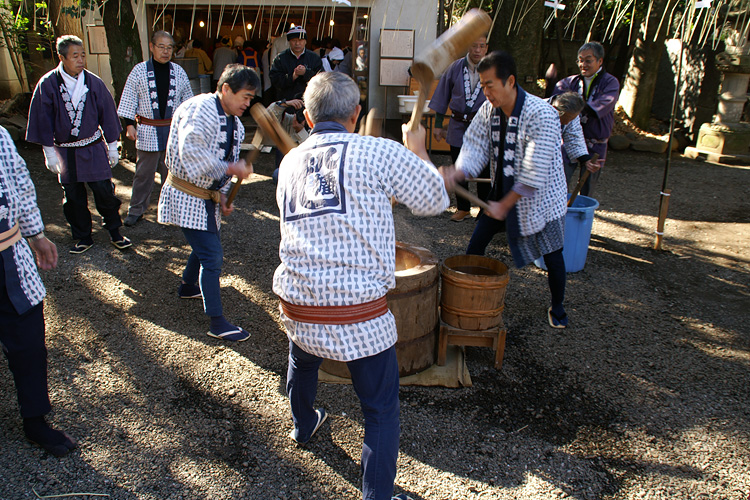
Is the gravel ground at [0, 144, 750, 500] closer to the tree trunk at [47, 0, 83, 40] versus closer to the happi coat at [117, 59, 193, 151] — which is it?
the happi coat at [117, 59, 193, 151]

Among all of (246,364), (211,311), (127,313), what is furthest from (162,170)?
A: (246,364)

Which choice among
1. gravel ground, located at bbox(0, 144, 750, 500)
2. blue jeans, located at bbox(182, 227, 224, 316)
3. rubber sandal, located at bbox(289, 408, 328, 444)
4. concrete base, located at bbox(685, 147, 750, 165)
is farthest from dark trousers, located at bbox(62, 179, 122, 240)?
concrete base, located at bbox(685, 147, 750, 165)

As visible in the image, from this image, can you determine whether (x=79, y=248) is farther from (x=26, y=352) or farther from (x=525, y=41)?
(x=525, y=41)

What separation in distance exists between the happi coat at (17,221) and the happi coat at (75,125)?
252 centimetres

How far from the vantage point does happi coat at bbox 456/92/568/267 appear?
3.22 metres

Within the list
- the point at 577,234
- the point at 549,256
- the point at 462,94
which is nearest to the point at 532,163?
the point at 549,256

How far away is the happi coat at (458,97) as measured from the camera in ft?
19.0

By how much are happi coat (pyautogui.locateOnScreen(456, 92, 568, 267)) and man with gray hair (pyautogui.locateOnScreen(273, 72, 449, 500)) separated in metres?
1.36

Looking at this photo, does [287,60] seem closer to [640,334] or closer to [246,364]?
[246,364]

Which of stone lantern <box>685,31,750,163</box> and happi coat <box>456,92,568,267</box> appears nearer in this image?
happi coat <box>456,92,568,267</box>

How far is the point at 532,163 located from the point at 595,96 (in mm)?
2612

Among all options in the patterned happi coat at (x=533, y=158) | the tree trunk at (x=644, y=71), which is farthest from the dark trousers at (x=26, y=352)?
the tree trunk at (x=644, y=71)

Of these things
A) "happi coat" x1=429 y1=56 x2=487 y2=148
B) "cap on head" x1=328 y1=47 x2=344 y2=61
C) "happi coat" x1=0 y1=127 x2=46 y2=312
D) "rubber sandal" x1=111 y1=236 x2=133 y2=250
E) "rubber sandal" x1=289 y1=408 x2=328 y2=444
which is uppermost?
"cap on head" x1=328 y1=47 x2=344 y2=61

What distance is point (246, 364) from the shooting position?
11.4ft
